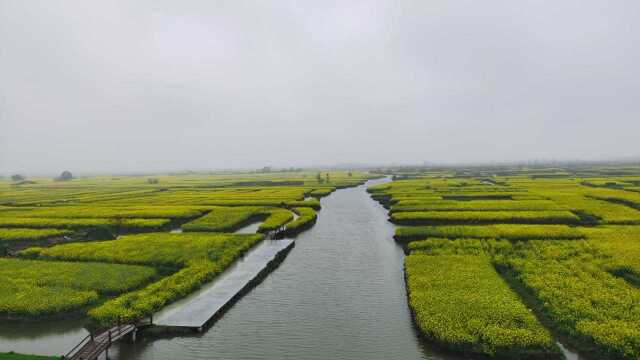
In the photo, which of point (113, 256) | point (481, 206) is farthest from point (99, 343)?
point (481, 206)

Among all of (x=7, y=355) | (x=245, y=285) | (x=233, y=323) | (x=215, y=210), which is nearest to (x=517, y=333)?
(x=233, y=323)

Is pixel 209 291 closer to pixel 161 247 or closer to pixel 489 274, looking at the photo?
pixel 161 247

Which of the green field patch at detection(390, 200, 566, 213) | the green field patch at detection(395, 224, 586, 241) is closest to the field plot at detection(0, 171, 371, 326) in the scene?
the green field patch at detection(395, 224, 586, 241)

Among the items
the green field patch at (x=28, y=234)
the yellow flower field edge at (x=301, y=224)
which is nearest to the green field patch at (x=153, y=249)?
the yellow flower field edge at (x=301, y=224)

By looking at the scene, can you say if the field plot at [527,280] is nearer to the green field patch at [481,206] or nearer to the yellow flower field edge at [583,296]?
the yellow flower field edge at [583,296]

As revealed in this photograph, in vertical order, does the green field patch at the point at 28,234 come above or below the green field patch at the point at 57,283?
above

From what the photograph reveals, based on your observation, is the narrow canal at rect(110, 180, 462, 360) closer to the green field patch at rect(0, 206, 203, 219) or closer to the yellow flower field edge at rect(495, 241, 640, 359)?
the yellow flower field edge at rect(495, 241, 640, 359)

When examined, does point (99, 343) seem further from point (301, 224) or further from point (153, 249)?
point (301, 224)

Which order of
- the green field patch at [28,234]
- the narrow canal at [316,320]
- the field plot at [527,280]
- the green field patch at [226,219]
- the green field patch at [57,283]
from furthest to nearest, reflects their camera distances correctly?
the green field patch at [226,219] → the green field patch at [28,234] → the green field patch at [57,283] → the narrow canal at [316,320] → the field plot at [527,280]
